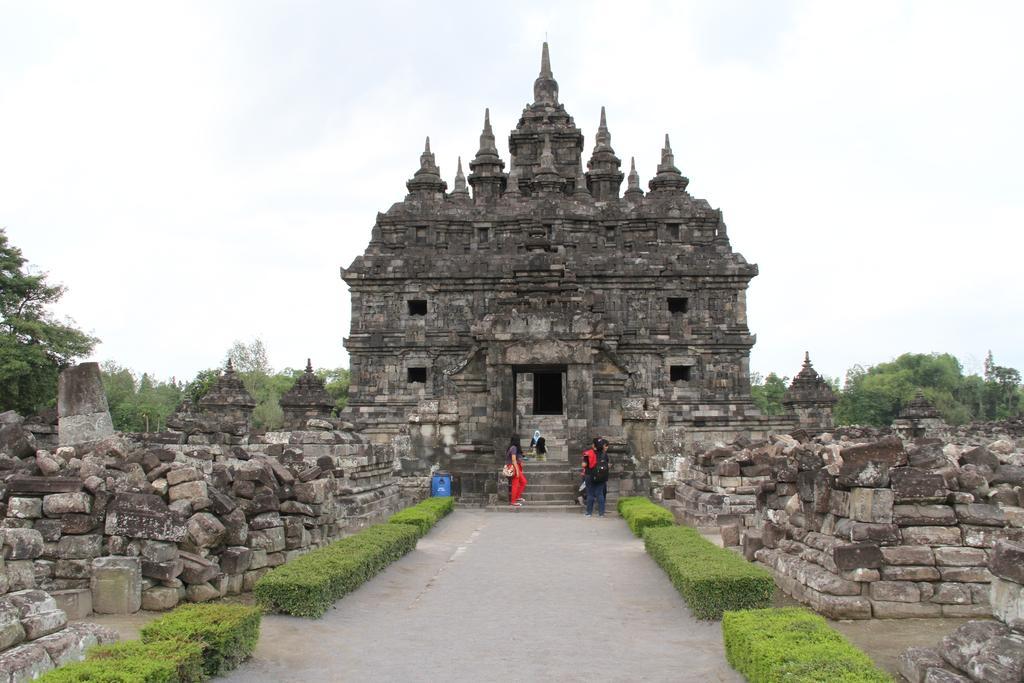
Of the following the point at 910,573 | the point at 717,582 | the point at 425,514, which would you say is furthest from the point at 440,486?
the point at 910,573

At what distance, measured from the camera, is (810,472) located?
929 centimetres

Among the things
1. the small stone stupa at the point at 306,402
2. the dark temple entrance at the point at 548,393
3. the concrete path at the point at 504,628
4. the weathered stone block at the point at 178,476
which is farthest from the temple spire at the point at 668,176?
the weathered stone block at the point at 178,476

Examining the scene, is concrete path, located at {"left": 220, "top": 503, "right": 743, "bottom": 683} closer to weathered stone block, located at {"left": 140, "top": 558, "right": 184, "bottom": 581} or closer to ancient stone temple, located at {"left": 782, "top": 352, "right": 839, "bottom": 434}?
weathered stone block, located at {"left": 140, "top": 558, "right": 184, "bottom": 581}

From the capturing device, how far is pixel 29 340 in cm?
3444

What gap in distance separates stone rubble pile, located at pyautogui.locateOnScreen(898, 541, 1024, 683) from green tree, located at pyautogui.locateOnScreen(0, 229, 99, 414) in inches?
1364

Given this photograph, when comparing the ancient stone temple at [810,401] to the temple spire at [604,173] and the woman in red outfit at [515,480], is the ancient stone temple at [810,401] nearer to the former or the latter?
the temple spire at [604,173]

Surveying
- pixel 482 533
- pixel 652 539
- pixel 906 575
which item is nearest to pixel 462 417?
pixel 482 533

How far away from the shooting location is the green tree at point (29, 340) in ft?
109

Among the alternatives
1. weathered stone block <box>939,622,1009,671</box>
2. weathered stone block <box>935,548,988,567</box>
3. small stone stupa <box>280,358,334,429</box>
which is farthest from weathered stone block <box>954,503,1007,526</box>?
small stone stupa <box>280,358,334,429</box>

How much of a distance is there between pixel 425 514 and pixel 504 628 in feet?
24.4

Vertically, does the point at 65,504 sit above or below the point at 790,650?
above

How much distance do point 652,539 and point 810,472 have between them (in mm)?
3118

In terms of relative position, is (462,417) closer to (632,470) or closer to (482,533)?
(632,470)

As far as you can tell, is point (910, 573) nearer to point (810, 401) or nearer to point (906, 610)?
point (906, 610)
